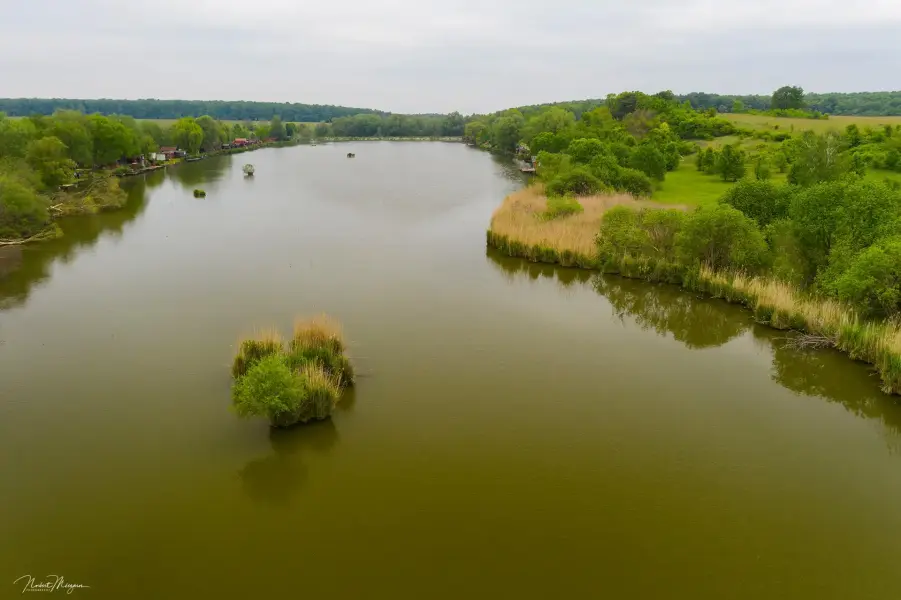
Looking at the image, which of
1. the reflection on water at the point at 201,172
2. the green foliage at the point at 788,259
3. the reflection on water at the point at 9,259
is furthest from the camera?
the reflection on water at the point at 201,172

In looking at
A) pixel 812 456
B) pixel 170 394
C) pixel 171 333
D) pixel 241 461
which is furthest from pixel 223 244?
pixel 812 456

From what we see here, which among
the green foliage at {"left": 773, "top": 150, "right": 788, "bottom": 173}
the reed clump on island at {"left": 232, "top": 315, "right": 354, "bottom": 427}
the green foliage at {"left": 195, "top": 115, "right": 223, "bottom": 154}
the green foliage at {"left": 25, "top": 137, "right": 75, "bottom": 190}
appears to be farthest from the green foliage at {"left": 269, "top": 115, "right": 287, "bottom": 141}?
the reed clump on island at {"left": 232, "top": 315, "right": 354, "bottom": 427}

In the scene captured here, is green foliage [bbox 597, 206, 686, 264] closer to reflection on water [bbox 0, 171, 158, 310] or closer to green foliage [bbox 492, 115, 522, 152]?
reflection on water [bbox 0, 171, 158, 310]

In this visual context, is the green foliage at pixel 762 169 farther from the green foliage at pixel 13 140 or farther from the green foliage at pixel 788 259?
the green foliage at pixel 13 140

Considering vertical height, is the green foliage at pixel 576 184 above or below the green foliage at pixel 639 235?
above

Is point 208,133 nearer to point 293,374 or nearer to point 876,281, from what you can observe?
point 293,374

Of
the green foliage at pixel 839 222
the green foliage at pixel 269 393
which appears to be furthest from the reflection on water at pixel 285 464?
the green foliage at pixel 839 222

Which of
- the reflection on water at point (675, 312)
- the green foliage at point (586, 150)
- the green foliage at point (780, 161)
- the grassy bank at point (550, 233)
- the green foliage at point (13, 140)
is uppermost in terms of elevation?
the green foliage at point (13, 140)

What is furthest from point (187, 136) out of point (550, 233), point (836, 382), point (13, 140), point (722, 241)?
point (836, 382)
